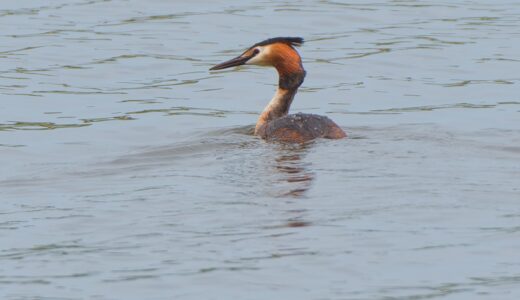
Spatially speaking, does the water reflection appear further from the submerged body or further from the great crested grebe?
the great crested grebe

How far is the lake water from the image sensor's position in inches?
360

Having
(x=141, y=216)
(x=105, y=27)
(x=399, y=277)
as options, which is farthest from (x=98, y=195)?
(x=105, y=27)

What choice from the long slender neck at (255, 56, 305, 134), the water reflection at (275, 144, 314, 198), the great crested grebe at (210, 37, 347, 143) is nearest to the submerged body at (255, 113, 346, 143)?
the water reflection at (275, 144, 314, 198)

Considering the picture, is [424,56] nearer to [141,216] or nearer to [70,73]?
[70,73]

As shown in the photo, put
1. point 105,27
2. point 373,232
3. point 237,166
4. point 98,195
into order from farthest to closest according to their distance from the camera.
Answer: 1. point 105,27
2. point 237,166
3. point 98,195
4. point 373,232

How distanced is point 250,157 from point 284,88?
6.64 feet

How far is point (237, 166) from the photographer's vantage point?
1264cm

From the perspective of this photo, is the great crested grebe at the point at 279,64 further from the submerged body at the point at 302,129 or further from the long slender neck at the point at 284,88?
the submerged body at the point at 302,129

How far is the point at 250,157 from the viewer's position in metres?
13.1

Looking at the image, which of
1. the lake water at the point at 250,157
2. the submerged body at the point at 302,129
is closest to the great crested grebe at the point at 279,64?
the submerged body at the point at 302,129

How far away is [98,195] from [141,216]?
1028 millimetres

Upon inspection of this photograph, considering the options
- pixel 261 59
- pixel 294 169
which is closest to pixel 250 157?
pixel 294 169

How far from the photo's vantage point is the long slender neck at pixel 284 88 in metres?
14.9

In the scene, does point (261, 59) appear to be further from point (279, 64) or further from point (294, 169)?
point (294, 169)
